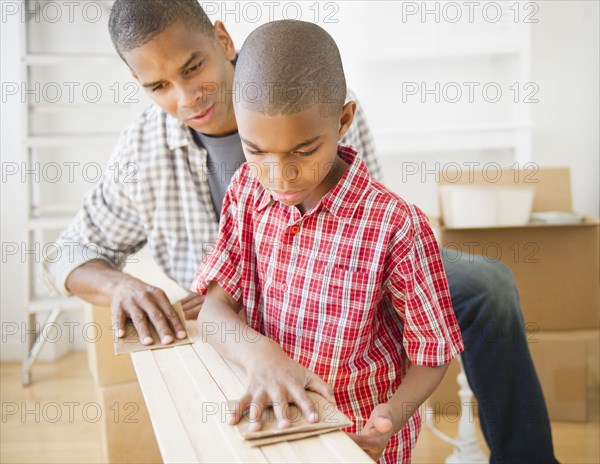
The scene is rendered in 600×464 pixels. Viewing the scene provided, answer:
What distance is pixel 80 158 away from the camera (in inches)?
111

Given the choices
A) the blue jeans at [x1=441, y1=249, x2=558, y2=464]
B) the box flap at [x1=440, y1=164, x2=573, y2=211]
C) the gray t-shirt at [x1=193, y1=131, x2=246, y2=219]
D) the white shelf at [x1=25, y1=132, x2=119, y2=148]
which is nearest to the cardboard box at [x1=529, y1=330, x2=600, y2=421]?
the box flap at [x1=440, y1=164, x2=573, y2=211]

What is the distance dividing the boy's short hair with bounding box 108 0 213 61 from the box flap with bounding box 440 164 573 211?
1178mm

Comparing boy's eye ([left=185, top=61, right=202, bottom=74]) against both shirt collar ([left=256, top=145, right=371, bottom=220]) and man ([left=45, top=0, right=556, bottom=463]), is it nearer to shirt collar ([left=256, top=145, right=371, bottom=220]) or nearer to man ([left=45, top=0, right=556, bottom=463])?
man ([left=45, top=0, right=556, bottom=463])

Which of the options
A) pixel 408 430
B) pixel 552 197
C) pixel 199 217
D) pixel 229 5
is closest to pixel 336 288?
pixel 408 430

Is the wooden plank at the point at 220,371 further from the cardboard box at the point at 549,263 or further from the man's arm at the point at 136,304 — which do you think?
the cardboard box at the point at 549,263

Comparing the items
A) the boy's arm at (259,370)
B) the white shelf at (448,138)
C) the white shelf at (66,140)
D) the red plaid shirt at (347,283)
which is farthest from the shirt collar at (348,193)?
the white shelf at (66,140)

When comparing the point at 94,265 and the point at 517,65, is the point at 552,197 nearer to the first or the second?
the point at 517,65

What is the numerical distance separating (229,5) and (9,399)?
1.76 metres

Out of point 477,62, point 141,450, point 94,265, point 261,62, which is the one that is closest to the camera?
point 261,62

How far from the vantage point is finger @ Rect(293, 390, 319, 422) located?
0.71m

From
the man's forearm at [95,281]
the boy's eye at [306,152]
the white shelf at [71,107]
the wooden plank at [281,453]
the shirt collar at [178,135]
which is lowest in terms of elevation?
the wooden plank at [281,453]

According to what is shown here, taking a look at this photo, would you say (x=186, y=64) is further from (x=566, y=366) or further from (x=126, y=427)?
(x=566, y=366)

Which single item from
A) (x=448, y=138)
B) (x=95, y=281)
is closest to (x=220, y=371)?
(x=95, y=281)

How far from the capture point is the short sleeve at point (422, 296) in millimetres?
912
